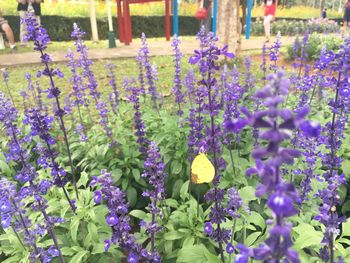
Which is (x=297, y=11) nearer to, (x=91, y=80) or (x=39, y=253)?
(x=91, y=80)

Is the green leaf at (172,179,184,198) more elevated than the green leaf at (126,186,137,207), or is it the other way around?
the green leaf at (172,179,184,198)

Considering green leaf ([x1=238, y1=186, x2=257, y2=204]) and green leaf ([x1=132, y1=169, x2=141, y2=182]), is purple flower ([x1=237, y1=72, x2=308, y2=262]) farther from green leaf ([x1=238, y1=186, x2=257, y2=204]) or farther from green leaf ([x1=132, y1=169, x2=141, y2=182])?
green leaf ([x1=132, y1=169, x2=141, y2=182])

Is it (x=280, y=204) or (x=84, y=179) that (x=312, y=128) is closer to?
(x=280, y=204)

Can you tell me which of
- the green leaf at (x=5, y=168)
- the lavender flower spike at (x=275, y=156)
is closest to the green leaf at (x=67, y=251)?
the green leaf at (x=5, y=168)

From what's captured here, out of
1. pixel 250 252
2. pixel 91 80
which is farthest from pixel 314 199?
pixel 91 80

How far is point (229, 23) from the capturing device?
11.6m

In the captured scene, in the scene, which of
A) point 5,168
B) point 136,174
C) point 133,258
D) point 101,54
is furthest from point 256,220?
point 101,54

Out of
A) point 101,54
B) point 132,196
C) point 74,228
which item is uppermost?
point 101,54

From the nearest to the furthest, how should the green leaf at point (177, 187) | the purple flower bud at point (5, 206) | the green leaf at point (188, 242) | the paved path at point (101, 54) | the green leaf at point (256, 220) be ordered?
the purple flower bud at point (5, 206)
the green leaf at point (256, 220)
the green leaf at point (188, 242)
the green leaf at point (177, 187)
the paved path at point (101, 54)

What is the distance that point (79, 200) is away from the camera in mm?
3725

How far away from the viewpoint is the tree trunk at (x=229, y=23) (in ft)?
37.9

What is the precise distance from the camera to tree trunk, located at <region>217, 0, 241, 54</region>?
11555mm

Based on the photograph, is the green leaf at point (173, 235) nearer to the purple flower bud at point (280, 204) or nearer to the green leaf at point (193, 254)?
the green leaf at point (193, 254)

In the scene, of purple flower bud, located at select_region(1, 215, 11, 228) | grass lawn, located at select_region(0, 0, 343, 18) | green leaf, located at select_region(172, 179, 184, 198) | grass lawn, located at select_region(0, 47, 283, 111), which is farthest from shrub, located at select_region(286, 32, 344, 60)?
grass lawn, located at select_region(0, 0, 343, 18)
